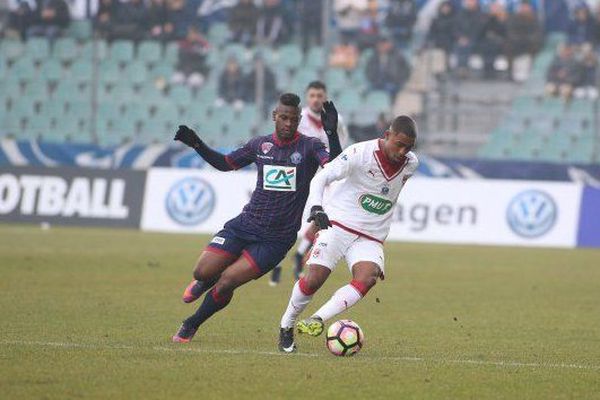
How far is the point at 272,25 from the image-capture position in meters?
31.8

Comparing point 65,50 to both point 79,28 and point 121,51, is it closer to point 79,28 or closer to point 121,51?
point 79,28

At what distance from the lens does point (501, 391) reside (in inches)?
335

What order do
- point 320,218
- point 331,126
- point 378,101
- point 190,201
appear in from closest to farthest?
point 320,218, point 331,126, point 190,201, point 378,101

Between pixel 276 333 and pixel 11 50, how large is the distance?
73.2 ft

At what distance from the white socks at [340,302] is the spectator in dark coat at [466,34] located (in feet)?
71.2

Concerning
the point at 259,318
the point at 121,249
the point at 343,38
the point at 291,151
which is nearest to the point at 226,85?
the point at 343,38

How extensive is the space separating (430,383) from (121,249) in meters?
14.3

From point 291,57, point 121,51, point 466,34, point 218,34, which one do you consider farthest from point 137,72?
point 466,34

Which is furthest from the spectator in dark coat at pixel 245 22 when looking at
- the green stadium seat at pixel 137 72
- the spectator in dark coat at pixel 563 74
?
the spectator in dark coat at pixel 563 74

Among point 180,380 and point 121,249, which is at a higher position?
point 180,380

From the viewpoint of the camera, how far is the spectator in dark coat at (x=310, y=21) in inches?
1228

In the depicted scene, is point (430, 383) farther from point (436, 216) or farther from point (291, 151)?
point (436, 216)

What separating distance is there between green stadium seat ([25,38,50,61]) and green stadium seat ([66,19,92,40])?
73 centimetres

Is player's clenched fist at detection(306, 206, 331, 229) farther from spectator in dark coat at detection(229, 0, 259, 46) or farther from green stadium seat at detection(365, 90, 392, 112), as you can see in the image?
spectator in dark coat at detection(229, 0, 259, 46)
